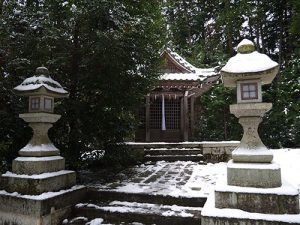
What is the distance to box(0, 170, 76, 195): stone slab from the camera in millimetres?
4559

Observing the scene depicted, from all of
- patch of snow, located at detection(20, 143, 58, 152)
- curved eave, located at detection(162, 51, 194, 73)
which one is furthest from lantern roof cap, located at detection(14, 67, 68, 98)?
curved eave, located at detection(162, 51, 194, 73)

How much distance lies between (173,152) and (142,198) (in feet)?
19.1

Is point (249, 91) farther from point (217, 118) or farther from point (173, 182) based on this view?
point (217, 118)

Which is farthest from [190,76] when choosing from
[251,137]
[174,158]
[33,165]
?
[33,165]

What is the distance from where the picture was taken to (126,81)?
6.52 metres

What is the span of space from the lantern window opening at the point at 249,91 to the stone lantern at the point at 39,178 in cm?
336

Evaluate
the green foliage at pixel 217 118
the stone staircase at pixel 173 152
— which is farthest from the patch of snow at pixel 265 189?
the green foliage at pixel 217 118

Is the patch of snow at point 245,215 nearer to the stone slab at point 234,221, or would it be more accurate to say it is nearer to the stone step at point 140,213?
the stone slab at point 234,221

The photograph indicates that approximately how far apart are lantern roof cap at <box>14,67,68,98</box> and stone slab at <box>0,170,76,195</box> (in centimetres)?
151

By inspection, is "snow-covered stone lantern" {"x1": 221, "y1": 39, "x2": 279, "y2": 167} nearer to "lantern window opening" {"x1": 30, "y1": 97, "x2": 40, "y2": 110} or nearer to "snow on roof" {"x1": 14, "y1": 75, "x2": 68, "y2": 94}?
"snow on roof" {"x1": 14, "y1": 75, "x2": 68, "y2": 94}

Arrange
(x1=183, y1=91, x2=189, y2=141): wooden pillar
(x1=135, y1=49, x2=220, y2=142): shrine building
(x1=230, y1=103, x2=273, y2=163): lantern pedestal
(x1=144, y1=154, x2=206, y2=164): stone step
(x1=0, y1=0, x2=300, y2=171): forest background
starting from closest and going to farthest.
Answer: (x1=230, y1=103, x2=273, y2=163): lantern pedestal, (x1=0, y1=0, x2=300, y2=171): forest background, (x1=144, y1=154, x2=206, y2=164): stone step, (x1=135, y1=49, x2=220, y2=142): shrine building, (x1=183, y1=91, x2=189, y2=141): wooden pillar

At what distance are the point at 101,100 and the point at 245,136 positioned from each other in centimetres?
365

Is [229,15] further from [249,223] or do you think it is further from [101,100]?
[249,223]

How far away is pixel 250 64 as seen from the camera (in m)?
3.89
